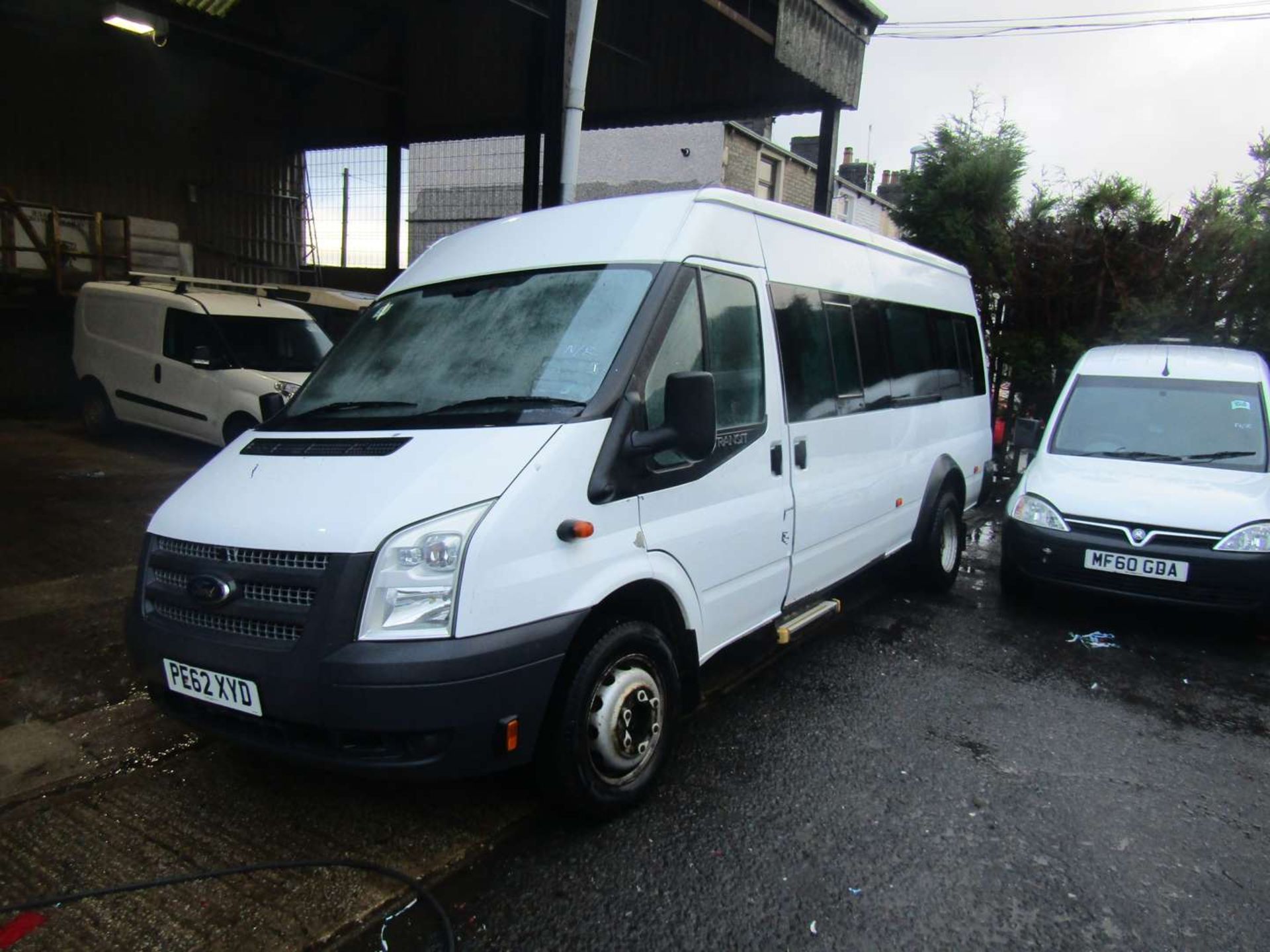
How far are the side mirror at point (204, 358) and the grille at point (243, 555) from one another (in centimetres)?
673

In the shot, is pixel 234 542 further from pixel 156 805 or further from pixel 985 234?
pixel 985 234

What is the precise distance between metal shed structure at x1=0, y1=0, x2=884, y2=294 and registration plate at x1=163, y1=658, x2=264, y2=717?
594cm

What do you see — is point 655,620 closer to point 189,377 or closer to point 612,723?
point 612,723

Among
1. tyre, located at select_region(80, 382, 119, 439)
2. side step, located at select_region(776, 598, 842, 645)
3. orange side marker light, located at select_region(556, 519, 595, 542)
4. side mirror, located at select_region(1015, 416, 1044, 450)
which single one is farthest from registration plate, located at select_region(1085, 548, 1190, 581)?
tyre, located at select_region(80, 382, 119, 439)

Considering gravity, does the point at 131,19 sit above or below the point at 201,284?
above

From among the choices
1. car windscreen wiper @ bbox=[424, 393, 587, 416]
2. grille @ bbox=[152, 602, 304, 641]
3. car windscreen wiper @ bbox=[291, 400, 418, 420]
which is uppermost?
car windscreen wiper @ bbox=[424, 393, 587, 416]

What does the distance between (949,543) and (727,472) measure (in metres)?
3.49

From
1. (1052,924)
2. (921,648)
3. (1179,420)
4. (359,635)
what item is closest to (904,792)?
(1052,924)

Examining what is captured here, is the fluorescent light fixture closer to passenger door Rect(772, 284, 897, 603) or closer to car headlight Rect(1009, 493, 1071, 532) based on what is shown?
passenger door Rect(772, 284, 897, 603)

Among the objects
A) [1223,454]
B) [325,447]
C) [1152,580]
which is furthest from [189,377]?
[1223,454]

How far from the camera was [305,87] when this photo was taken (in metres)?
15.7

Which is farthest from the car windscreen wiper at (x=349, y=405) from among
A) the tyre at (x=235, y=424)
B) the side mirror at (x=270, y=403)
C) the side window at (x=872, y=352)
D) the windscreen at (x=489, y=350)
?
the tyre at (x=235, y=424)

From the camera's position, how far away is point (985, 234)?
39.3ft

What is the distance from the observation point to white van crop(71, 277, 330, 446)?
899 centimetres
